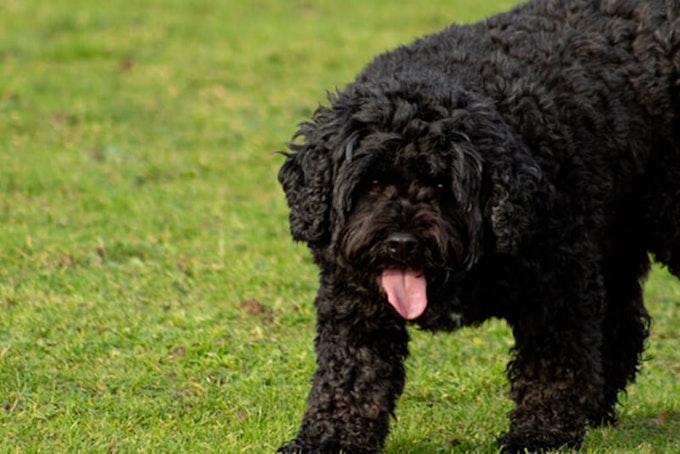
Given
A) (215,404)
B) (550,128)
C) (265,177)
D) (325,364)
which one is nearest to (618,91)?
(550,128)

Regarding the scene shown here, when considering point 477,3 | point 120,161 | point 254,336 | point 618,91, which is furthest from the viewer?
point 477,3

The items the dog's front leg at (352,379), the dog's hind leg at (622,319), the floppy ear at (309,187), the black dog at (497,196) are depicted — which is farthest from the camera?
the dog's hind leg at (622,319)

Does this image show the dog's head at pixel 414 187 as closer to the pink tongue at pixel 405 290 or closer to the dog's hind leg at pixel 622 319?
the pink tongue at pixel 405 290

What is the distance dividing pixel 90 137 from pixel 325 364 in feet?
24.6

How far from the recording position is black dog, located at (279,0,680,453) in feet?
18.5

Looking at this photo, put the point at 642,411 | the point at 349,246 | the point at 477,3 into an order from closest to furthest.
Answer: the point at 349,246 < the point at 642,411 < the point at 477,3

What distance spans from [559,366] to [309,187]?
1530mm

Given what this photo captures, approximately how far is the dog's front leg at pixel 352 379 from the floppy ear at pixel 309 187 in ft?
1.24

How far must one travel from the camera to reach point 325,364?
615 centimetres

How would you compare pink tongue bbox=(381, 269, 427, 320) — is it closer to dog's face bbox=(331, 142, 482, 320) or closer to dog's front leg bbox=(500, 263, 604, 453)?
dog's face bbox=(331, 142, 482, 320)

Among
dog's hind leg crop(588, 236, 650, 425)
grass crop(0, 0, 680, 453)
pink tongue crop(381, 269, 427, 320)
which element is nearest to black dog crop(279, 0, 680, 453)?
pink tongue crop(381, 269, 427, 320)

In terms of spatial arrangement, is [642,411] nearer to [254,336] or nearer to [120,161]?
[254,336]

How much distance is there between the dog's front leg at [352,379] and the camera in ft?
19.9

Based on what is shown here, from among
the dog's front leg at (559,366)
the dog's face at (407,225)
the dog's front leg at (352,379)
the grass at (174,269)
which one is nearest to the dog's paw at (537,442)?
the dog's front leg at (559,366)
